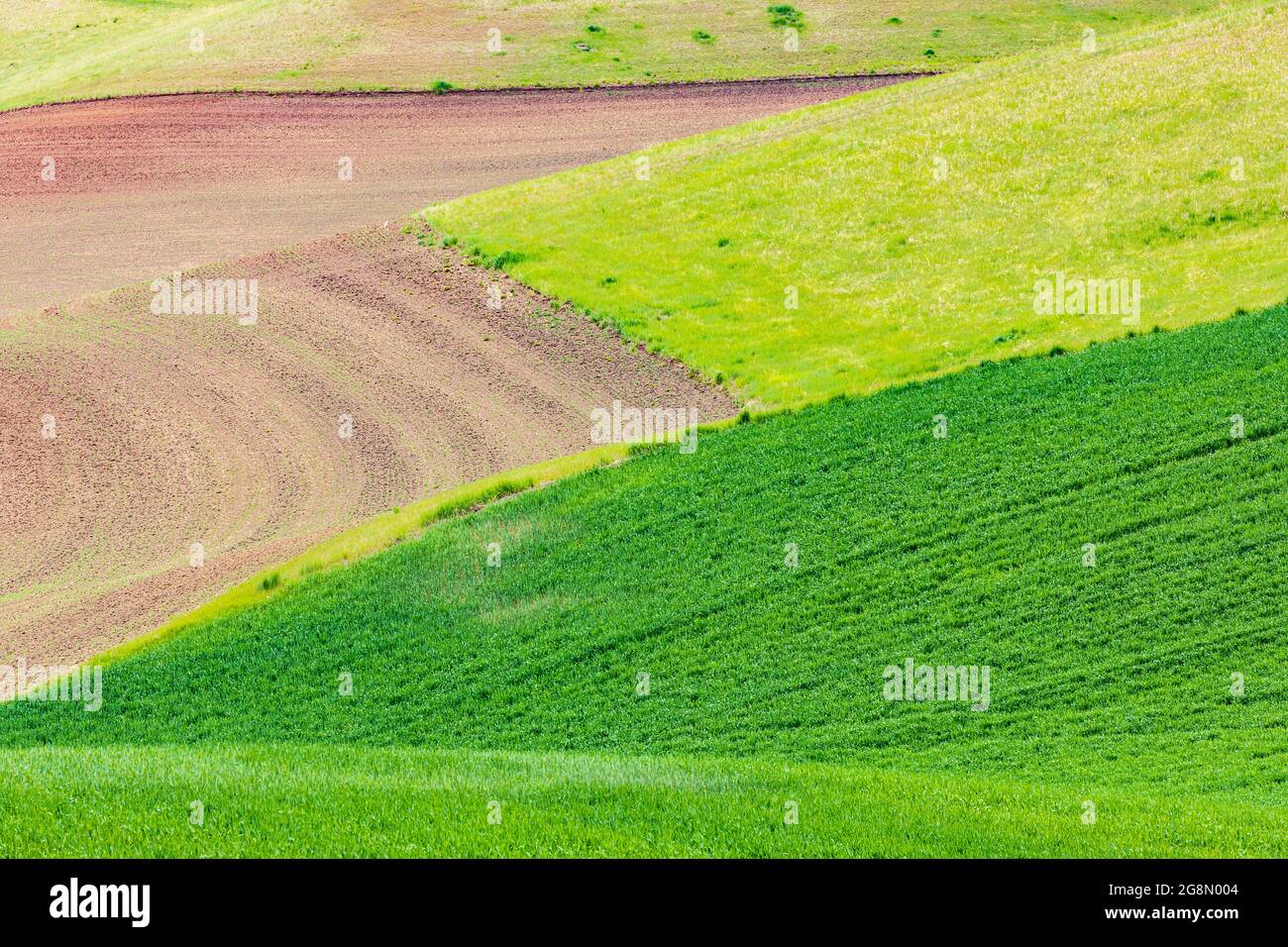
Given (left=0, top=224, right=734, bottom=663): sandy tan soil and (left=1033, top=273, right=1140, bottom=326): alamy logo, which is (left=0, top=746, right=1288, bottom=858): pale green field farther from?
(left=1033, top=273, right=1140, bottom=326): alamy logo

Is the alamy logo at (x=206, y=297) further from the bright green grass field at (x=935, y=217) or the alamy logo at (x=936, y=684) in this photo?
the alamy logo at (x=936, y=684)

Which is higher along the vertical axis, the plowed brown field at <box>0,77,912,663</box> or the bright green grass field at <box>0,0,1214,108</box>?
the bright green grass field at <box>0,0,1214,108</box>

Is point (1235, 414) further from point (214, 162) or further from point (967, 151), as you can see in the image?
point (214, 162)

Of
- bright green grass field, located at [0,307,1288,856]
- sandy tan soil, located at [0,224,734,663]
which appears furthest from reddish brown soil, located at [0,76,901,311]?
bright green grass field, located at [0,307,1288,856]

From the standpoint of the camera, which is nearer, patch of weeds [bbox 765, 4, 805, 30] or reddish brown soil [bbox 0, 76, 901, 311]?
reddish brown soil [bbox 0, 76, 901, 311]

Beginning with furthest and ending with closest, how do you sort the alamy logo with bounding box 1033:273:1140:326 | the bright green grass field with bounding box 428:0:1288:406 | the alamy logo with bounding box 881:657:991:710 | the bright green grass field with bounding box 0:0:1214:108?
1. the bright green grass field with bounding box 0:0:1214:108
2. the bright green grass field with bounding box 428:0:1288:406
3. the alamy logo with bounding box 1033:273:1140:326
4. the alamy logo with bounding box 881:657:991:710
